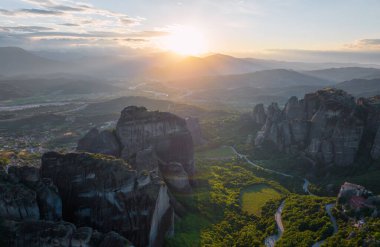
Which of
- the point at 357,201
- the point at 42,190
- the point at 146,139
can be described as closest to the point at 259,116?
the point at 146,139

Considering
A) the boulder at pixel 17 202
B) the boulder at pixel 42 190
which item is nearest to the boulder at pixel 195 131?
the boulder at pixel 42 190

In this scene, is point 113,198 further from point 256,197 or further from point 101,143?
point 256,197

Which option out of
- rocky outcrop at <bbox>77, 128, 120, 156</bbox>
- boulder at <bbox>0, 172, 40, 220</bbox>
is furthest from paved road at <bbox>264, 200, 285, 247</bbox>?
rocky outcrop at <bbox>77, 128, 120, 156</bbox>

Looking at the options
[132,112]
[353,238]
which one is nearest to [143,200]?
[353,238]

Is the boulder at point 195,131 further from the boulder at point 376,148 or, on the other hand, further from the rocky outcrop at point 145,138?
the boulder at point 376,148

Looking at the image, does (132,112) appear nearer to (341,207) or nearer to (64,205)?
(64,205)
